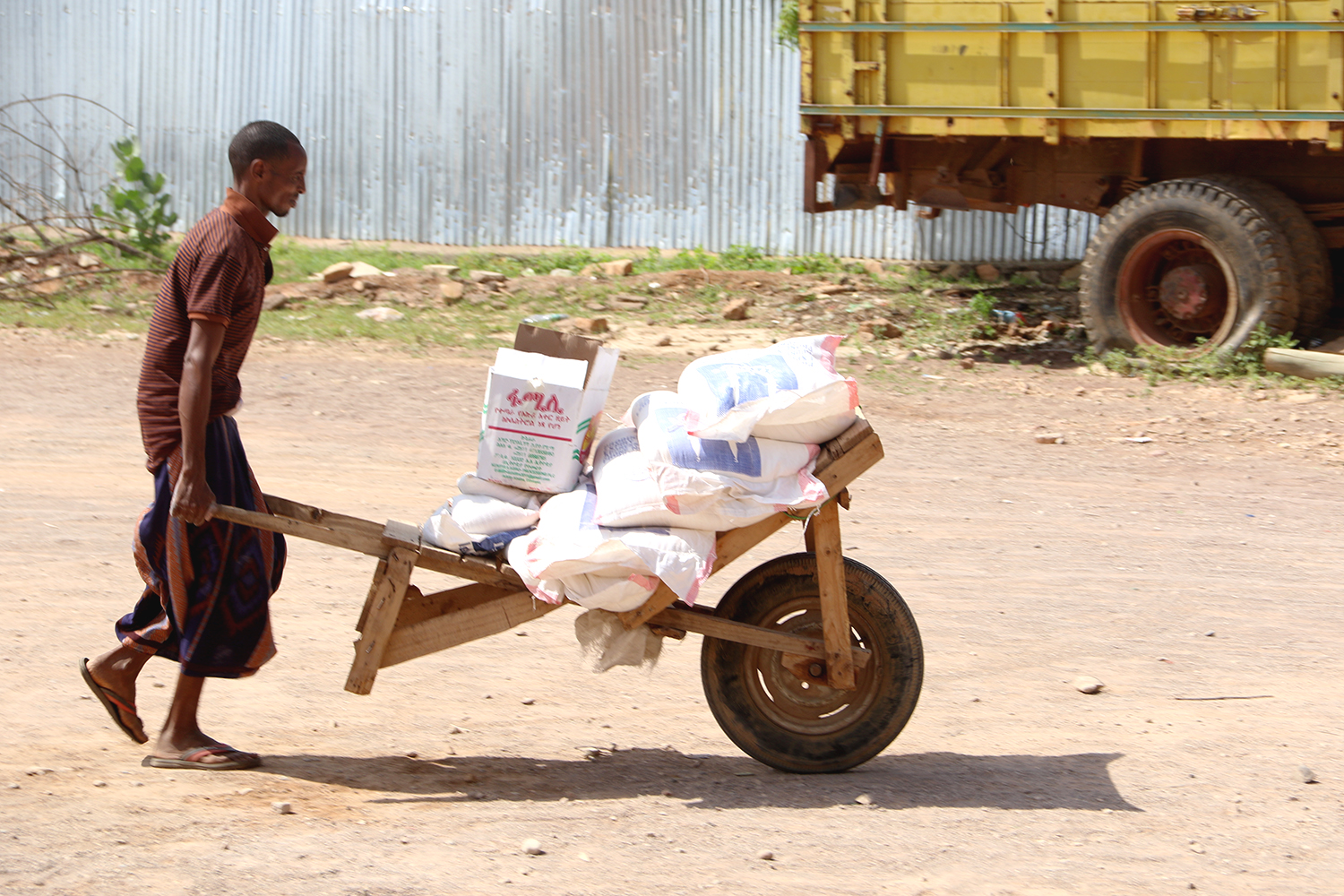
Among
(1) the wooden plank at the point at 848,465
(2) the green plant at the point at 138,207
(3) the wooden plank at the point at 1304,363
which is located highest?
(2) the green plant at the point at 138,207

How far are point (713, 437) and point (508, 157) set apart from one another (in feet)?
40.8

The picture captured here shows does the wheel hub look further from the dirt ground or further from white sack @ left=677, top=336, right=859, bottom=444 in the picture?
white sack @ left=677, top=336, right=859, bottom=444

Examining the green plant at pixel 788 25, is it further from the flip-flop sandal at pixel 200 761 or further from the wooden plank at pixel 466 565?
the flip-flop sandal at pixel 200 761

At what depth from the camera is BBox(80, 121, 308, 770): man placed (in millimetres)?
3250

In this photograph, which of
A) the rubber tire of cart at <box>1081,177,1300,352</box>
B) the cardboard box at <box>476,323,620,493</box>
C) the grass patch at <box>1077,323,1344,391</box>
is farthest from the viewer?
the rubber tire of cart at <box>1081,177,1300,352</box>

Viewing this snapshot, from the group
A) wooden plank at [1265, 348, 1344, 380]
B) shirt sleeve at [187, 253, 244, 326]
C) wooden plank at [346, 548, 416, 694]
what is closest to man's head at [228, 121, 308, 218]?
shirt sleeve at [187, 253, 244, 326]

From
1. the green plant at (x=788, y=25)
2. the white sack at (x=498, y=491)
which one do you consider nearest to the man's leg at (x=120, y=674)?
the white sack at (x=498, y=491)

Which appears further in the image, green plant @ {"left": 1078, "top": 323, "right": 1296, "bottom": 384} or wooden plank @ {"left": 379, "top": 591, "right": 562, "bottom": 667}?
green plant @ {"left": 1078, "top": 323, "right": 1296, "bottom": 384}

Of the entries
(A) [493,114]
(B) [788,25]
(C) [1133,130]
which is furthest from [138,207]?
(C) [1133,130]

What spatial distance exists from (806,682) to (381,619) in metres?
1.13

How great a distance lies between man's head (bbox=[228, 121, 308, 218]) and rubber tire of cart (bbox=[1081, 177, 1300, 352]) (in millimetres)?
7327

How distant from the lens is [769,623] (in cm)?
355

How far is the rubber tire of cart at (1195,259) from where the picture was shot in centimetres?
888

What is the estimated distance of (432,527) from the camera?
11.0ft
